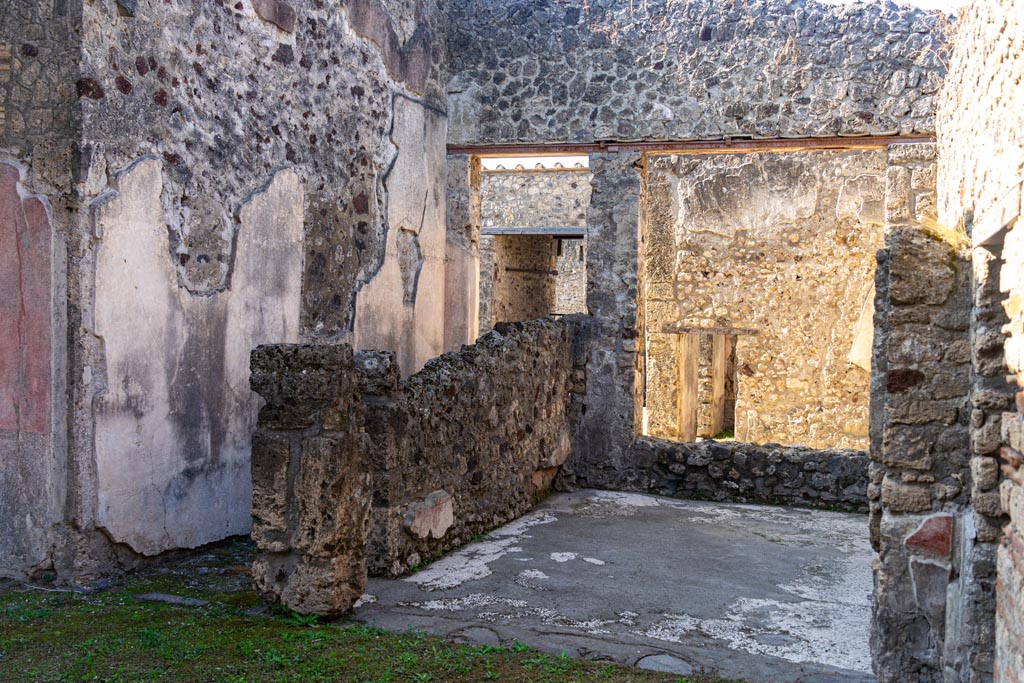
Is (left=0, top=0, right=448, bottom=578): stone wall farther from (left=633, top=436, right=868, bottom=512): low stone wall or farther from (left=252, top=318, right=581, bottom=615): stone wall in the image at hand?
(left=633, top=436, right=868, bottom=512): low stone wall

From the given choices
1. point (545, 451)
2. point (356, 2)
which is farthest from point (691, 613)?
point (356, 2)

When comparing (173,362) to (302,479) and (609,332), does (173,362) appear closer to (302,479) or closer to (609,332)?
(302,479)

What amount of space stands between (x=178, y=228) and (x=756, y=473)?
15.0 feet

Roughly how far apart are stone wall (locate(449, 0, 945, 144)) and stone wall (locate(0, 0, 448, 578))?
1.17m

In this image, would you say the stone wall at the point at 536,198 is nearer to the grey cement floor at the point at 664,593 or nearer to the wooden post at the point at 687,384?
the wooden post at the point at 687,384

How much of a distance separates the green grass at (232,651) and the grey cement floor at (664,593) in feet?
0.78

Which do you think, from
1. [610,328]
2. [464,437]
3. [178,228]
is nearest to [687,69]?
[610,328]

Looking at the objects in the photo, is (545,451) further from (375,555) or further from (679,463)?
(375,555)

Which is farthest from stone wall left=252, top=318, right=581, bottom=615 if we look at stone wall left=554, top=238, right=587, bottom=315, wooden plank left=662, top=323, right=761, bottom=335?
stone wall left=554, top=238, right=587, bottom=315

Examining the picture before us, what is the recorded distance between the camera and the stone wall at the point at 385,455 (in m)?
4.22

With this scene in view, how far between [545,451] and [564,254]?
12.1 metres

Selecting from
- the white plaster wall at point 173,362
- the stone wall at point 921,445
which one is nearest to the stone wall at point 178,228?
the white plaster wall at point 173,362

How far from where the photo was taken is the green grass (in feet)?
11.8

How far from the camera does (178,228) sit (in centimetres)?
534
